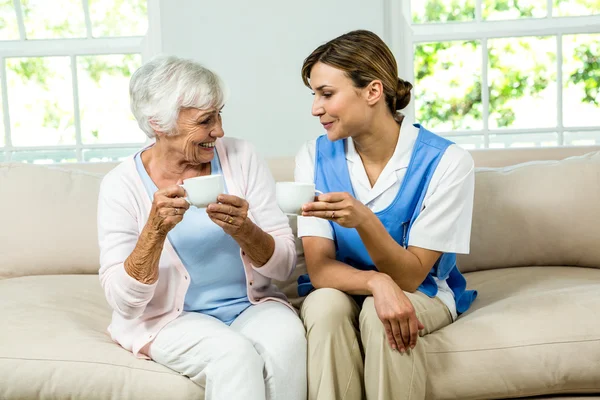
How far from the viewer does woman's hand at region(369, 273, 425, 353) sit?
181cm

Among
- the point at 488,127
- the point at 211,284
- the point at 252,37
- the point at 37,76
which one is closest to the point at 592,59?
the point at 488,127

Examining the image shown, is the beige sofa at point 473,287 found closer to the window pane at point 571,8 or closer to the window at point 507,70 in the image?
the window at point 507,70

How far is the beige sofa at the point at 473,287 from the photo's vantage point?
6.21ft

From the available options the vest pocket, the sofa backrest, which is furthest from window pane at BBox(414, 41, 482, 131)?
the vest pocket

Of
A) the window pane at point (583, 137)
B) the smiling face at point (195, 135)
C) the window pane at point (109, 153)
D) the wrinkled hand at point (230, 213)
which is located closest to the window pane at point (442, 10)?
the window pane at point (583, 137)

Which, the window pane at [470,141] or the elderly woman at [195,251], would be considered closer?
the elderly woman at [195,251]

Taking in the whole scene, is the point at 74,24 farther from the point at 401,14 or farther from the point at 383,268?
the point at 383,268

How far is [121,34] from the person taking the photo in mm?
3816

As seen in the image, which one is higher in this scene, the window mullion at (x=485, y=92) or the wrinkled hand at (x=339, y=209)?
the window mullion at (x=485, y=92)

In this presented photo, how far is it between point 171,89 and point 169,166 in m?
0.23

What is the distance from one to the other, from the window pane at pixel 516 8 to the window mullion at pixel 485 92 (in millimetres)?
155

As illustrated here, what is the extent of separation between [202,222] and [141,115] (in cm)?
34

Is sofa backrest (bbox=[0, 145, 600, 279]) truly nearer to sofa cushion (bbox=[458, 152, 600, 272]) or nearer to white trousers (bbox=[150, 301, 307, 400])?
sofa cushion (bbox=[458, 152, 600, 272])

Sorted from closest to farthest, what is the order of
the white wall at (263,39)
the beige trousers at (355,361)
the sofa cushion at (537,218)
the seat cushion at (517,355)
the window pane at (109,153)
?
the beige trousers at (355,361), the seat cushion at (517,355), the sofa cushion at (537,218), the white wall at (263,39), the window pane at (109,153)
